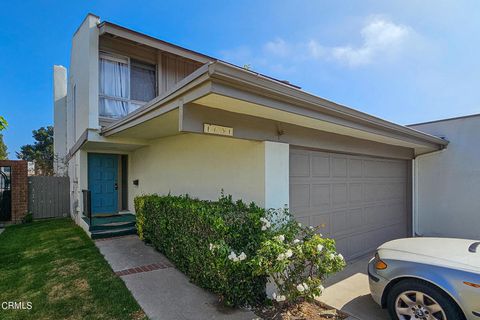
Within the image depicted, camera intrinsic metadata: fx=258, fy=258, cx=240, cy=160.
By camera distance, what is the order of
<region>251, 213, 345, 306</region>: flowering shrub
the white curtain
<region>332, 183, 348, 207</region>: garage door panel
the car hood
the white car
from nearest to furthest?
the white car → the car hood → <region>251, 213, 345, 306</region>: flowering shrub → <region>332, 183, 348, 207</region>: garage door panel → the white curtain

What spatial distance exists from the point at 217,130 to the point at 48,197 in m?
10.5

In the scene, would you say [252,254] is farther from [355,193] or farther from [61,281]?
[355,193]

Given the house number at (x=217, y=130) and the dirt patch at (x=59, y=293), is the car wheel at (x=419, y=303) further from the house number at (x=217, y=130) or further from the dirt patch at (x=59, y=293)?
the dirt patch at (x=59, y=293)

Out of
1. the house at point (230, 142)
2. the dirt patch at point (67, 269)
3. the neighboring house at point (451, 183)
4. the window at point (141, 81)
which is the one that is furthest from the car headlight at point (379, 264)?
the window at point (141, 81)

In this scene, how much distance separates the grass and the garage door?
314cm

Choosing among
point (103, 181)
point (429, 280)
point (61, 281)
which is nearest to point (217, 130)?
point (429, 280)

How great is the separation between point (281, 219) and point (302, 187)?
40.9 inches

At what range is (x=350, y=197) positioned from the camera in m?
5.95

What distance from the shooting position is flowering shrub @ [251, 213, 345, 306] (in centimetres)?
316

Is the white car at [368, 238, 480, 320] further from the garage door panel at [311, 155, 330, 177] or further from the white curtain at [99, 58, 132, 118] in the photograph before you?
the white curtain at [99, 58, 132, 118]

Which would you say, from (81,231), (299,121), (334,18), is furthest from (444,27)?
(81,231)

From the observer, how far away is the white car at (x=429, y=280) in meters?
2.71

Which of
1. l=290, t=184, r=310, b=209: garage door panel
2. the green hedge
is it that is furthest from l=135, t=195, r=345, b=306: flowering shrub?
l=290, t=184, r=310, b=209: garage door panel

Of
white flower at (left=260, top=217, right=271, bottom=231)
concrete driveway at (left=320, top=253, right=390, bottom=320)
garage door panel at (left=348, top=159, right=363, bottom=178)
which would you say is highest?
garage door panel at (left=348, top=159, right=363, bottom=178)
